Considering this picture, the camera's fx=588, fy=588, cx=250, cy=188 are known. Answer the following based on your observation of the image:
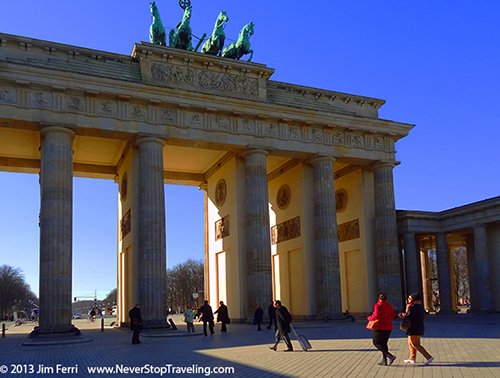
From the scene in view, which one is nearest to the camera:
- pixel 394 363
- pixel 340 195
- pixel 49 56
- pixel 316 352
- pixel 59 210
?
pixel 394 363

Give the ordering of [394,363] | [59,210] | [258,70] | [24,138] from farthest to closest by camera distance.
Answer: [258,70] → [24,138] → [59,210] → [394,363]

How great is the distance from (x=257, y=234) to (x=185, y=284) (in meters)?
81.5

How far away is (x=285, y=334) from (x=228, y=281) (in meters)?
19.6

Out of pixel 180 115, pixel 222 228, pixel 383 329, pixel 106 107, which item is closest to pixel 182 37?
pixel 180 115

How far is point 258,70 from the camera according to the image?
115ft

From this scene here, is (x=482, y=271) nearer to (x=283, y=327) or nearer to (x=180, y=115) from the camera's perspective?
(x=180, y=115)

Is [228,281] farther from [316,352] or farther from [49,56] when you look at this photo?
[316,352]

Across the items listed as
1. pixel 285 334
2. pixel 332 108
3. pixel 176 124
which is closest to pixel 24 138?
pixel 176 124

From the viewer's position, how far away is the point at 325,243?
115 ft

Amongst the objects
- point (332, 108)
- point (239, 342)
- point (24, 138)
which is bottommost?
point (239, 342)

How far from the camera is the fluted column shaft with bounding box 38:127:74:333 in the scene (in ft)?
90.0

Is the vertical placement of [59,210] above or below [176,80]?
below

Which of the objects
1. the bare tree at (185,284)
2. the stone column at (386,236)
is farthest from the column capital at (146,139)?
the bare tree at (185,284)

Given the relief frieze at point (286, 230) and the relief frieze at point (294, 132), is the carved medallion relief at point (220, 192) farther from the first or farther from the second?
the relief frieze at point (294, 132)
